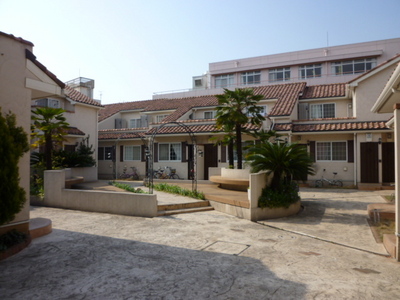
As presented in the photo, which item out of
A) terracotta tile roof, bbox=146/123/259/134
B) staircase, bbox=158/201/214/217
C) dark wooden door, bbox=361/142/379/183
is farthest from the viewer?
terracotta tile roof, bbox=146/123/259/134

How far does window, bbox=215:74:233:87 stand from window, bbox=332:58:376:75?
503 inches

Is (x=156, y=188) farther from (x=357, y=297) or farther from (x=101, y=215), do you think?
(x=357, y=297)

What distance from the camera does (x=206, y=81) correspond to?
1740 inches

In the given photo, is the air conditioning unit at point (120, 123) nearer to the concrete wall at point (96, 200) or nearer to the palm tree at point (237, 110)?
the concrete wall at point (96, 200)

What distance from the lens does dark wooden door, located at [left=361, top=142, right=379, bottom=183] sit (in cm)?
1705

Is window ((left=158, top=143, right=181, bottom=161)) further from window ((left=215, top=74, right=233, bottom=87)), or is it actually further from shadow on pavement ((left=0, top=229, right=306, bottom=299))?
window ((left=215, top=74, right=233, bottom=87))

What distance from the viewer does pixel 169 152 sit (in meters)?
21.6

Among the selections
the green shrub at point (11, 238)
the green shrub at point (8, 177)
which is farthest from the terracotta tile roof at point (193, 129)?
the green shrub at point (8, 177)

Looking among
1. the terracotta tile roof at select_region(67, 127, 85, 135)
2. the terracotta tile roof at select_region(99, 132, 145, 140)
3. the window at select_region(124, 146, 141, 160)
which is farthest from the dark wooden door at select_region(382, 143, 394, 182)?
the terracotta tile roof at select_region(67, 127, 85, 135)

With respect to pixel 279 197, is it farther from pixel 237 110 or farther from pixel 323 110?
pixel 323 110

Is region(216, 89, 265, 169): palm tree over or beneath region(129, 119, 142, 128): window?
beneath

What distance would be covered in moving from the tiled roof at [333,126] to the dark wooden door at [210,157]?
419cm

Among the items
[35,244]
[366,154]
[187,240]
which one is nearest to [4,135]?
[35,244]

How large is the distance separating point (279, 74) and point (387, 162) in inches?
939
